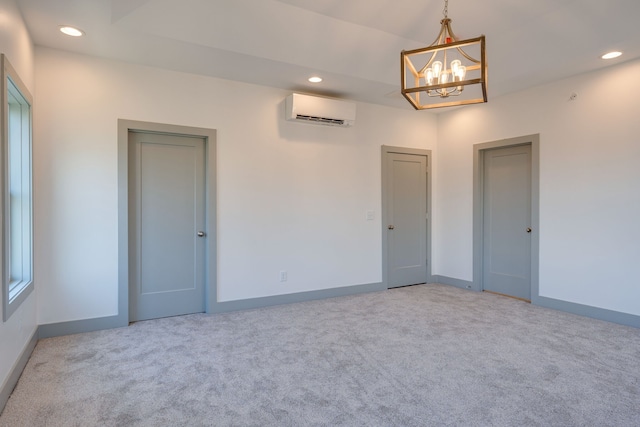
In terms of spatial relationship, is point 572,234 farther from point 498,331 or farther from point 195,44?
point 195,44

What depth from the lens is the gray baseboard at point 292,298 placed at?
165 inches

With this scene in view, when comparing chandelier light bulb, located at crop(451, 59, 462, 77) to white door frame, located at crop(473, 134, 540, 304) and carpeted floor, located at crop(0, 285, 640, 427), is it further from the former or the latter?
white door frame, located at crop(473, 134, 540, 304)

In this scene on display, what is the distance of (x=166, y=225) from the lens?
4.00 meters

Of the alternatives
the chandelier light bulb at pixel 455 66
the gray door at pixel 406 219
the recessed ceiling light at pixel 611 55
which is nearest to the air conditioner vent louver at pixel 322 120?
the gray door at pixel 406 219

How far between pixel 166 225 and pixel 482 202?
425 cm

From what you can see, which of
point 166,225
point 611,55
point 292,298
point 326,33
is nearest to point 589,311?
point 611,55

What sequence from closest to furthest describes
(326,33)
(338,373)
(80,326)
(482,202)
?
(338,373) < (80,326) < (326,33) < (482,202)

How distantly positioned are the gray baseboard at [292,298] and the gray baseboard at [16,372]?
63.5 inches

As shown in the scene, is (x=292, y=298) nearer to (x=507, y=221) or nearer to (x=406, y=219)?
(x=406, y=219)

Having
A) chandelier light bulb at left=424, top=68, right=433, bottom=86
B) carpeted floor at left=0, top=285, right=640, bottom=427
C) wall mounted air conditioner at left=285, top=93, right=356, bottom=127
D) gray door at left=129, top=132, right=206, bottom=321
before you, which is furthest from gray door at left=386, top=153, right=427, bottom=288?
chandelier light bulb at left=424, top=68, right=433, bottom=86

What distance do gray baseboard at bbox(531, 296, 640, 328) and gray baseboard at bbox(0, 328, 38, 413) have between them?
5.15 metres

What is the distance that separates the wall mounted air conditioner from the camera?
14.3 ft

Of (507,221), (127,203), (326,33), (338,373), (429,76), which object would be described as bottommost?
(338,373)

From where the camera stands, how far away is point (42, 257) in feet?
10.9
